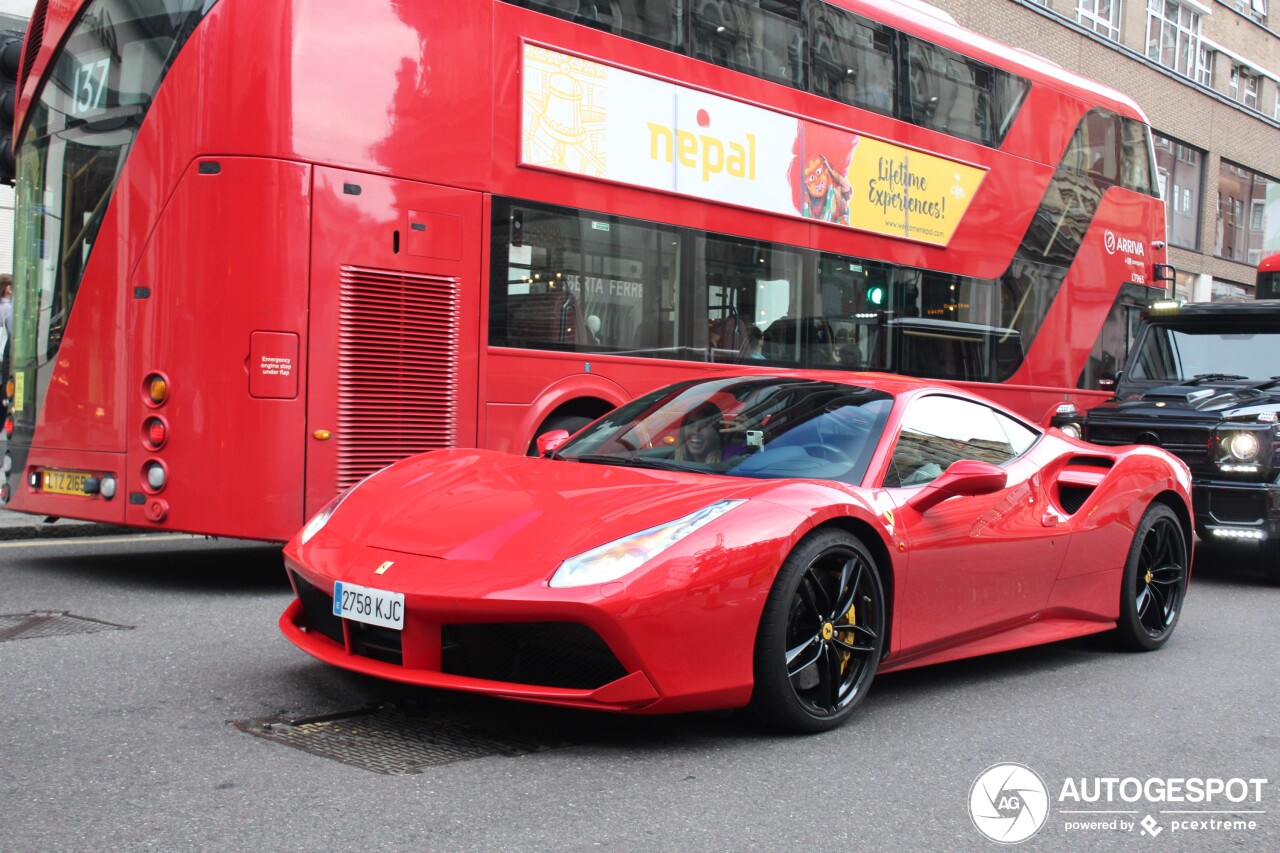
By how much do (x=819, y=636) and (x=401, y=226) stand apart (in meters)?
4.14

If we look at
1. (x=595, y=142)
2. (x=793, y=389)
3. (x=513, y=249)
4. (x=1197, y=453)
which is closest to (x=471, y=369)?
(x=513, y=249)

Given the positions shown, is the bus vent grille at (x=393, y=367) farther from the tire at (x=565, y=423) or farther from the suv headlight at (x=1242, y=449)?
the suv headlight at (x=1242, y=449)

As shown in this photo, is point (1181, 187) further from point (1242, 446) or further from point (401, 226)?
point (401, 226)

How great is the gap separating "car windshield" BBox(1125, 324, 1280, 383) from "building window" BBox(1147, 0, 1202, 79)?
2204cm

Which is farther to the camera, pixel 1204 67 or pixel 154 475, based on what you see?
pixel 1204 67

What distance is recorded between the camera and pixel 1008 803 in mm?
3598

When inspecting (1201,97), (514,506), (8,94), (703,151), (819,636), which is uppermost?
(1201,97)

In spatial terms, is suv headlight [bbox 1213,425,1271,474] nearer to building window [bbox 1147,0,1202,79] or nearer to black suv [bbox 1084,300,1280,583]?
black suv [bbox 1084,300,1280,583]

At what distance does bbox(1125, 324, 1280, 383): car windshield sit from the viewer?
385 inches

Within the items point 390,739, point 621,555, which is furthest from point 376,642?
point 621,555

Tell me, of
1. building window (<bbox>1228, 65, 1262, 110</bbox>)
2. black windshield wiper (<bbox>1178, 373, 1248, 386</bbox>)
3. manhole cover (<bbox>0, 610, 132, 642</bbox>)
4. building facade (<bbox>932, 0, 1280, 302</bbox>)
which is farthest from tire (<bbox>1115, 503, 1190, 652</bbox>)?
building window (<bbox>1228, 65, 1262, 110</bbox>)

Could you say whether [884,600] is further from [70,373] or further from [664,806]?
[70,373]

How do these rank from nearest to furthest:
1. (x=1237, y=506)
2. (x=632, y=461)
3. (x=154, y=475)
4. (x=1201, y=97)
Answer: (x=632, y=461) → (x=154, y=475) → (x=1237, y=506) → (x=1201, y=97)

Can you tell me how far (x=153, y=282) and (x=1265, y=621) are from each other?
6419mm
